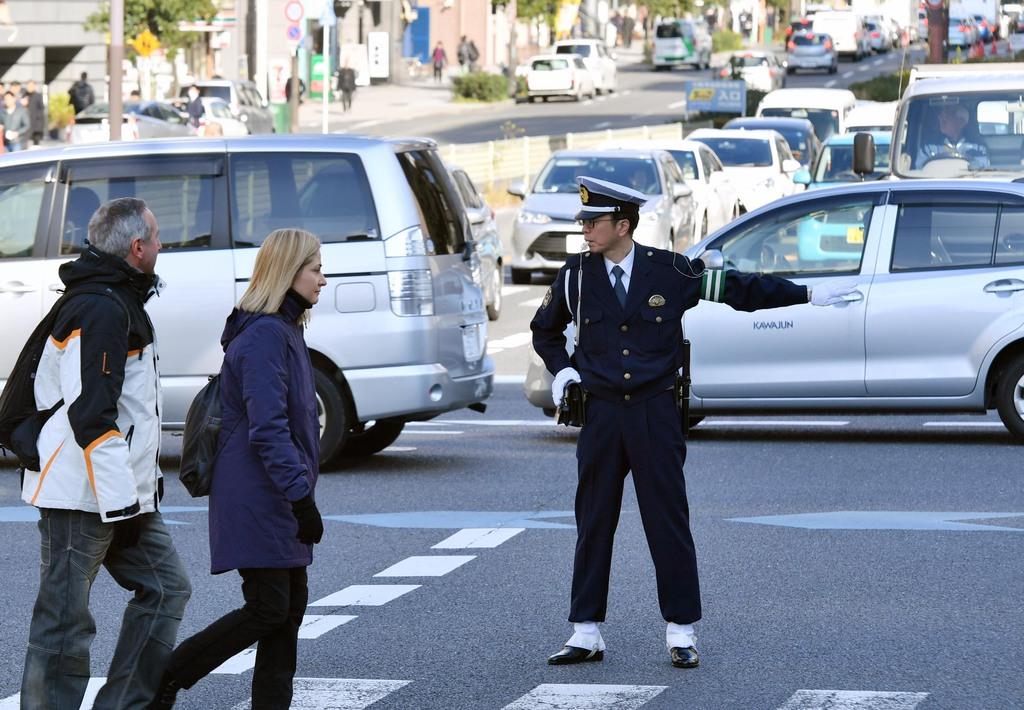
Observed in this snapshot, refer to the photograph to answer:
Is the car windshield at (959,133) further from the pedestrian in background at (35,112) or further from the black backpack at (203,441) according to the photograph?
the pedestrian in background at (35,112)

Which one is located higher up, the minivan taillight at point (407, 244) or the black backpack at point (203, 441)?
the black backpack at point (203, 441)

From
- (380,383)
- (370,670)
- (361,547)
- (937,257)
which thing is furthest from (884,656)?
(937,257)

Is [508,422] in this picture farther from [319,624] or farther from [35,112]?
[35,112]

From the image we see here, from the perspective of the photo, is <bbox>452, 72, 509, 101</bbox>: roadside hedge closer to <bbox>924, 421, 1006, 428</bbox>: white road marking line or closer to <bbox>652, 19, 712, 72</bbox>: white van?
<bbox>652, 19, 712, 72</bbox>: white van

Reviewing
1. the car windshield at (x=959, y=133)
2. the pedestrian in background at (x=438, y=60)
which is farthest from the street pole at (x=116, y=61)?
the pedestrian in background at (x=438, y=60)

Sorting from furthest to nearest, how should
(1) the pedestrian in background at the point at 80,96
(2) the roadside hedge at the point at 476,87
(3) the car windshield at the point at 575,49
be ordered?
(3) the car windshield at the point at 575,49 < (2) the roadside hedge at the point at 476,87 < (1) the pedestrian in background at the point at 80,96

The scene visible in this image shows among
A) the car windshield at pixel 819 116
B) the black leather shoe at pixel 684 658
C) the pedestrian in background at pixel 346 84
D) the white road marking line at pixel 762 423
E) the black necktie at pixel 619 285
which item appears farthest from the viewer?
the pedestrian in background at pixel 346 84

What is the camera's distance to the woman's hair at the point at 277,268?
5.69m

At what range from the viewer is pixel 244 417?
18.5 feet

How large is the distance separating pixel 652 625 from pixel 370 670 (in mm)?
1237

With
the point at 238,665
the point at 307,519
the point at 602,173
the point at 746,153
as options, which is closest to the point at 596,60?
the point at 746,153

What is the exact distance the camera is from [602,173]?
2397 cm

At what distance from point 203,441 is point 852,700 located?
2212 millimetres

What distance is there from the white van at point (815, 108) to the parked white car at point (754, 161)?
6.71 meters
